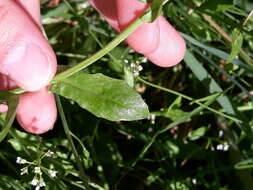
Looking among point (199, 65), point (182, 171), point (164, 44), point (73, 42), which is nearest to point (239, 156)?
point (182, 171)

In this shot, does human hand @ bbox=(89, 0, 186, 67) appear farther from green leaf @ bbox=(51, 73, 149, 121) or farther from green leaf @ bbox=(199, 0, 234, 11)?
green leaf @ bbox=(51, 73, 149, 121)

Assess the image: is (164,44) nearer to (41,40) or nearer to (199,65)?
(199,65)

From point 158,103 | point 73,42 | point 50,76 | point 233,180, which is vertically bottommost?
point 233,180

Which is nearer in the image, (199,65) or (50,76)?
(50,76)

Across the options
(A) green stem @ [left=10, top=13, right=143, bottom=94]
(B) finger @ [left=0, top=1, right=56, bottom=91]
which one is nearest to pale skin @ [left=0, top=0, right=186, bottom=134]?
(B) finger @ [left=0, top=1, right=56, bottom=91]

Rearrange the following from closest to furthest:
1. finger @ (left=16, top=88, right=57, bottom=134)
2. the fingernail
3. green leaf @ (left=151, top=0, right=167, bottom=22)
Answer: green leaf @ (left=151, top=0, right=167, bottom=22)
the fingernail
finger @ (left=16, top=88, right=57, bottom=134)

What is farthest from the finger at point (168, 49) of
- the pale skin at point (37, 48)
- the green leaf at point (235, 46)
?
the green leaf at point (235, 46)
